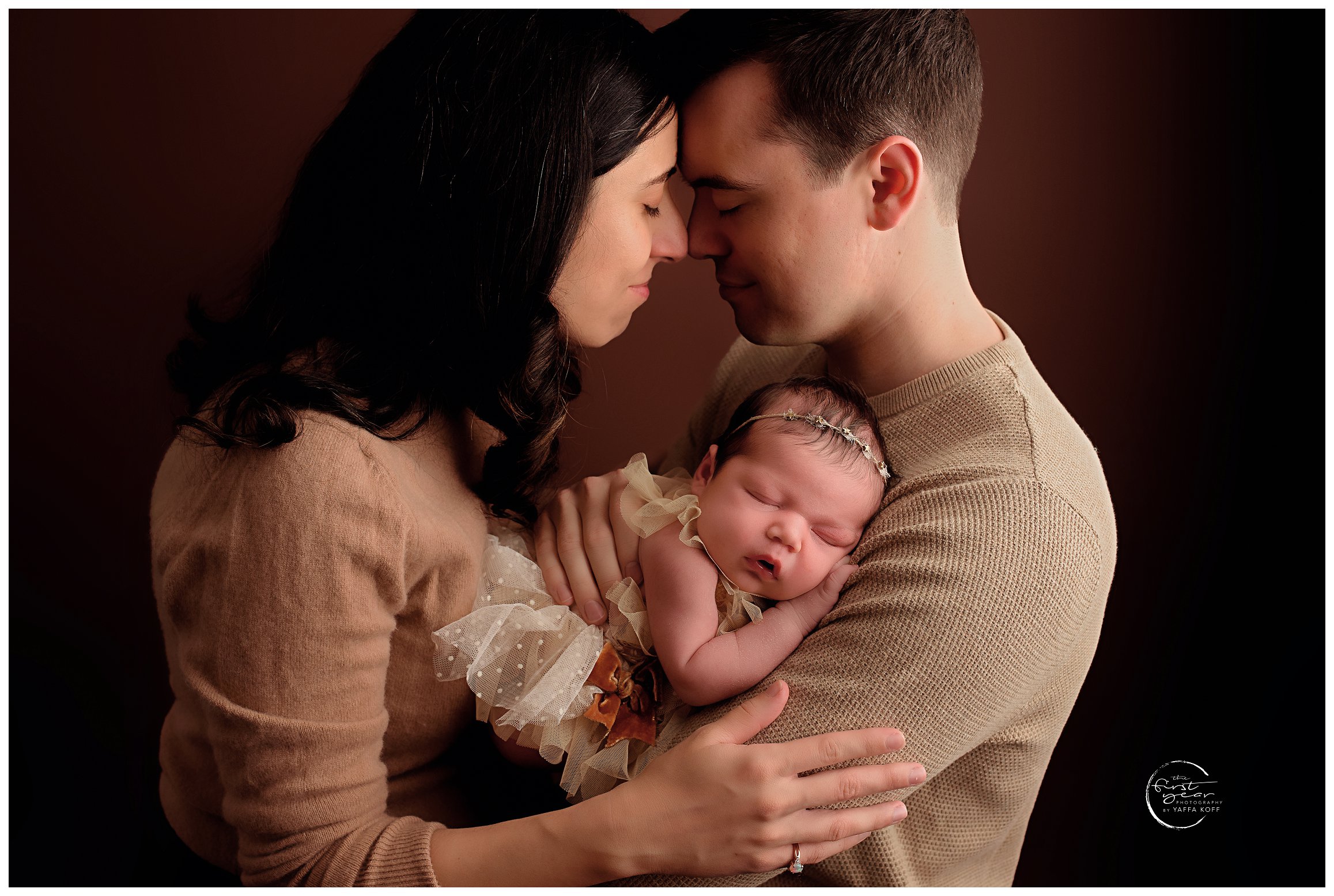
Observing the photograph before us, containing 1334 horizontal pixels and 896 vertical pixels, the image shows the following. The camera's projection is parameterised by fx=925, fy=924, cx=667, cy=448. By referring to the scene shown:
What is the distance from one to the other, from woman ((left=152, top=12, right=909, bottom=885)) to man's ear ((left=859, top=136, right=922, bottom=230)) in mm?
359

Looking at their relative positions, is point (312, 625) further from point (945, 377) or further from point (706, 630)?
point (945, 377)

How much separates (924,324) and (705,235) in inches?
16.5

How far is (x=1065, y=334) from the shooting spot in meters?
2.23

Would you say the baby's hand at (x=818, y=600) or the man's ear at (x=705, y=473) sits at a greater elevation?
the man's ear at (x=705, y=473)

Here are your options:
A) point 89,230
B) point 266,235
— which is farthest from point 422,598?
point 89,230

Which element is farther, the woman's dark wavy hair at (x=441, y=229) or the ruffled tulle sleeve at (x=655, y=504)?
the ruffled tulle sleeve at (x=655, y=504)

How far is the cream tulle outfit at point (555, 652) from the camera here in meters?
1.35

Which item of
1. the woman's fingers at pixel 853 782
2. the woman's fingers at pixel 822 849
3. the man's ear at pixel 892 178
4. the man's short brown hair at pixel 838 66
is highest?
the man's short brown hair at pixel 838 66

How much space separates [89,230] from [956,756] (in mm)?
2099

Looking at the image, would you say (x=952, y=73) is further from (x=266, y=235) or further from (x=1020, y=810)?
(x=266, y=235)

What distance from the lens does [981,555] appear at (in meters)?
1.23

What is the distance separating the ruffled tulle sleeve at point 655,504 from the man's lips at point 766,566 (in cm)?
8

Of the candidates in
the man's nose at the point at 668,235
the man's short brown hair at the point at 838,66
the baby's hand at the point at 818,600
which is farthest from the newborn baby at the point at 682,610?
the man's short brown hair at the point at 838,66

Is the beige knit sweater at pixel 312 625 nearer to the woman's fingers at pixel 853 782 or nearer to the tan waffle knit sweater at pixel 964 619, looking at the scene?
the tan waffle knit sweater at pixel 964 619
